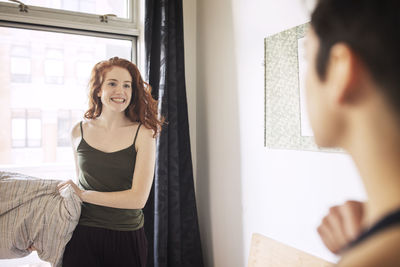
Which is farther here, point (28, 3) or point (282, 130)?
point (28, 3)

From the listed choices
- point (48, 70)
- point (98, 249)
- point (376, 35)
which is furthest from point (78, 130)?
point (376, 35)

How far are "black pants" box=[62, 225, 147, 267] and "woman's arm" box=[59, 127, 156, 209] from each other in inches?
5.9

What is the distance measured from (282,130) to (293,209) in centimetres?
40

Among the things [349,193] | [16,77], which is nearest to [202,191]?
[349,193]

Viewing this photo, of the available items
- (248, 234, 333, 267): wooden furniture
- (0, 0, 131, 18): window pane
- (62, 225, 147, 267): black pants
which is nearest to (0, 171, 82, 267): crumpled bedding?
(62, 225, 147, 267): black pants

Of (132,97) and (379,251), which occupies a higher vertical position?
(132,97)

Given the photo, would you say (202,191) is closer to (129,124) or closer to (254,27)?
(129,124)

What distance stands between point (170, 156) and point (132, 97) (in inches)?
26.4

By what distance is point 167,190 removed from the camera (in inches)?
89.4

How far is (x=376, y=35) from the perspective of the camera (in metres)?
0.33

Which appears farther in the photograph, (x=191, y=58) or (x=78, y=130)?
(x=191, y=58)

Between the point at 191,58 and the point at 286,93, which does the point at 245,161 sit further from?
the point at 191,58

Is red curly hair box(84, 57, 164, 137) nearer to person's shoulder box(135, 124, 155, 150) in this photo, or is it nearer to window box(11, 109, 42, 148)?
person's shoulder box(135, 124, 155, 150)

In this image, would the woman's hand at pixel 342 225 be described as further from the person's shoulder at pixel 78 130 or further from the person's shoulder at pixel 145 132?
the person's shoulder at pixel 78 130
